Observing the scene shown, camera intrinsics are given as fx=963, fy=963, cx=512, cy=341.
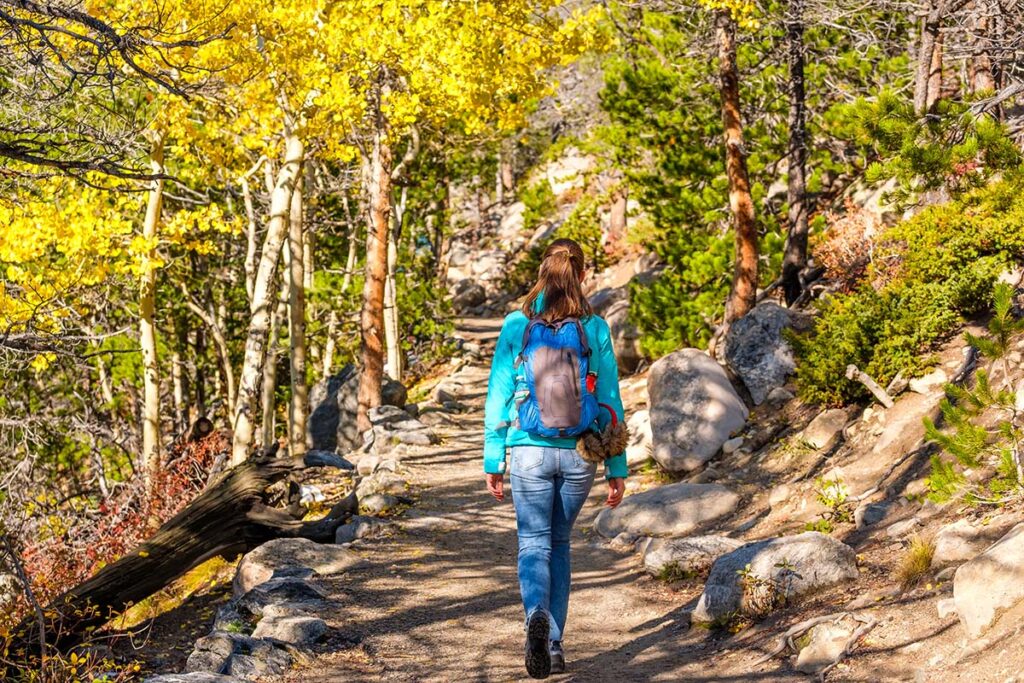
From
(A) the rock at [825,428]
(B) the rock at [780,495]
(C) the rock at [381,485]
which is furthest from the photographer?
(C) the rock at [381,485]

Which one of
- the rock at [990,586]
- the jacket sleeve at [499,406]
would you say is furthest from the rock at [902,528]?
the jacket sleeve at [499,406]

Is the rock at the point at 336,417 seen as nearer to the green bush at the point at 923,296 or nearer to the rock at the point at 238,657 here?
the green bush at the point at 923,296

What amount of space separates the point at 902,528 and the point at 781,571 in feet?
3.72

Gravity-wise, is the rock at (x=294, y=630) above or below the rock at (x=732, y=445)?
below

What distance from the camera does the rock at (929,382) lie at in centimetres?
923

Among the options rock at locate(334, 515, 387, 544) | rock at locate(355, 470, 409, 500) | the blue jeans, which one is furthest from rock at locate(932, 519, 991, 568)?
rock at locate(355, 470, 409, 500)

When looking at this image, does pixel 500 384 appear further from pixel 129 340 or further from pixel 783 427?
pixel 129 340

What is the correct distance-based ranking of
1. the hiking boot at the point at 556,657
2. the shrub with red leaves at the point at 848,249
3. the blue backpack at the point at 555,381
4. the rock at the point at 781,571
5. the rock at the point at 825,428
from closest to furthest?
the blue backpack at the point at 555,381, the hiking boot at the point at 556,657, the rock at the point at 781,571, the rock at the point at 825,428, the shrub with red leaves at the point at 848,249

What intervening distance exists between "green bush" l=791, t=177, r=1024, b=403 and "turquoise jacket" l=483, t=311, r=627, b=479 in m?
5.41

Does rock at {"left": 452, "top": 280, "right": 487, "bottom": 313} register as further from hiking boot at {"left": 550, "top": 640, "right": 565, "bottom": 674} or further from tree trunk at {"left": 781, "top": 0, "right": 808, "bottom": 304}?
hiking boot at {"left": 550, "top": 640, "right": 565, "bottom": 674}

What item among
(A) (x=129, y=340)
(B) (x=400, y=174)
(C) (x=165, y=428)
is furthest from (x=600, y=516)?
(C) (x=165, y=428)

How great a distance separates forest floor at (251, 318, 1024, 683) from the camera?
4560 millimetres

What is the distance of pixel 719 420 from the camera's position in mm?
11320

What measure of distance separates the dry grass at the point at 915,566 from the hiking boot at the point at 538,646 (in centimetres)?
208
